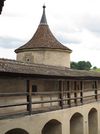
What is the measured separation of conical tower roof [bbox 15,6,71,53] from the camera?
30969 millimetres

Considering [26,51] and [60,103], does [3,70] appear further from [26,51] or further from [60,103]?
[26,51]

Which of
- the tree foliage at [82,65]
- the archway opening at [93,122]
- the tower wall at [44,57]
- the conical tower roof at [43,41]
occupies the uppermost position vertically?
the tree foliage at [82,65]

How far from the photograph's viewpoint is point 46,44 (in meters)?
31.1

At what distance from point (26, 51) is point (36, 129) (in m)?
17.7

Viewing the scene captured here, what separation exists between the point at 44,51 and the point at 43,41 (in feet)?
4.63

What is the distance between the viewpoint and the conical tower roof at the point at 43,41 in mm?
30969

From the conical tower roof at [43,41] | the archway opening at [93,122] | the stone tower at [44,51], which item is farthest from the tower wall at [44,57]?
the archway opening at [93,122]

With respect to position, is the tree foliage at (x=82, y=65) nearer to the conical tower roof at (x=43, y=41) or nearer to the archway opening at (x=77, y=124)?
the conical tower roof at (x=43, y=41)

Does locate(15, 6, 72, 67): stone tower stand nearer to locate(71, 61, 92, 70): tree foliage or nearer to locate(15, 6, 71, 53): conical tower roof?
locate(15, 6, 71, 53): conical tower roof

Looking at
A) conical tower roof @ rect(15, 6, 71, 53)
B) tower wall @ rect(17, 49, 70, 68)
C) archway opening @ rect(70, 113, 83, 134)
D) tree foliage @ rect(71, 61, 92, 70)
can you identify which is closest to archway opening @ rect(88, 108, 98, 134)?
archway opening @ rect(70, 113, 83, 134)

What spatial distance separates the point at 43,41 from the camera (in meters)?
31.6

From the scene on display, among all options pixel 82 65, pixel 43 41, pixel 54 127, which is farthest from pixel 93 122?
pixel 82 65

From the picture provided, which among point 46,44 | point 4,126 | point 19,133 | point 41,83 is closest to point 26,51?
point 46,44

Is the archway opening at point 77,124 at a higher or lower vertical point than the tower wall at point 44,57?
lower
